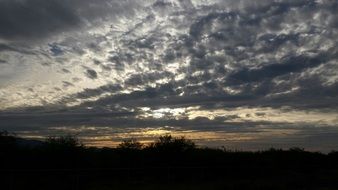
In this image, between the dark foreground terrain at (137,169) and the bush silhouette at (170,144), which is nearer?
the dark foreground terrain at (137,169)

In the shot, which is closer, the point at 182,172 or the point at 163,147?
the point at 182,172

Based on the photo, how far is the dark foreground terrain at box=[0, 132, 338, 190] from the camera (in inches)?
1158

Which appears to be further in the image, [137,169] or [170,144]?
Answer: [170,144]

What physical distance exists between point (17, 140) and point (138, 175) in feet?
33.4

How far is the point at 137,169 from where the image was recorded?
31.0m

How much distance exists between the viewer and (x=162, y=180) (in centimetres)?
3581

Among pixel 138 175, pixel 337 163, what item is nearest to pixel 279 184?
pixel 138 175

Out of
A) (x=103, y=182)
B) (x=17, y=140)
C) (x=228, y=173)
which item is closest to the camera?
(x=103, y=182)

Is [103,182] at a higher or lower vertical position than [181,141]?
lower

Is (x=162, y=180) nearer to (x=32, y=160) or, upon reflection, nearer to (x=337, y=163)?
(x=32, y=160)

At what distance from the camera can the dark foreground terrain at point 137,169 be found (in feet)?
96.5

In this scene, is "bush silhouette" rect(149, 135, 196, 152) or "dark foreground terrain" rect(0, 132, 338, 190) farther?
"bush silhouette" rect(149, 135, 196, 152)

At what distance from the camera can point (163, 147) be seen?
157 feet

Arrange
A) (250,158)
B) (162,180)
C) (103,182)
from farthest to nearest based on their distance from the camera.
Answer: (250,158), (162,180), (103,182)
